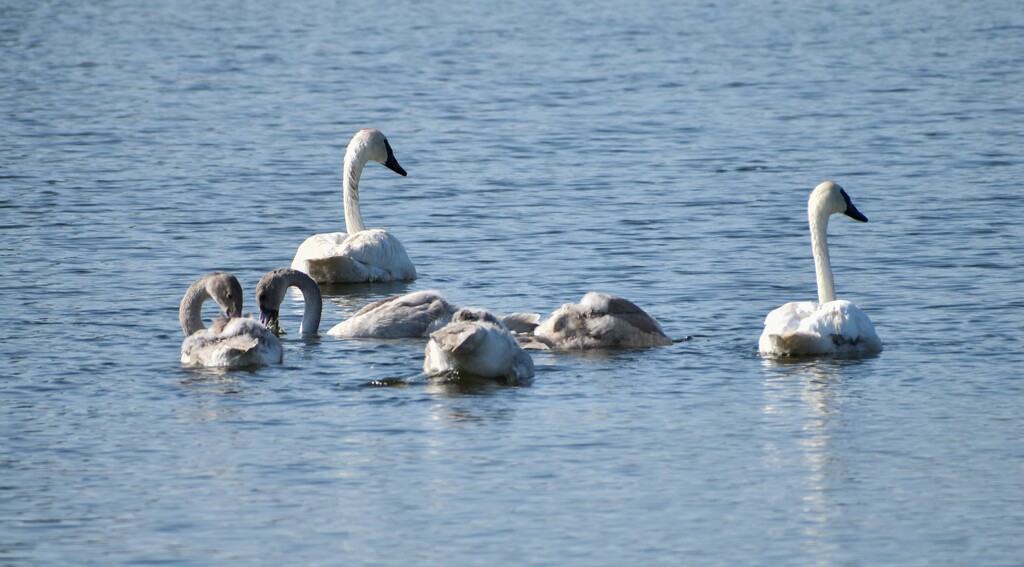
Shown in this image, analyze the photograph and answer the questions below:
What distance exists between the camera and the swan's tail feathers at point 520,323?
12.8 meters

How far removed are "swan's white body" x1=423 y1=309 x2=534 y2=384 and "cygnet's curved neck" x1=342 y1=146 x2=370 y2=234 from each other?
18.8ft

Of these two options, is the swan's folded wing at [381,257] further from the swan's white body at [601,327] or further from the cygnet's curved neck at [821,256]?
the cygnet's curved neck at [821,256]

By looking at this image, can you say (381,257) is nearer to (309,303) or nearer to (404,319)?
(309,303)

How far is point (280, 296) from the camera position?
527 inches

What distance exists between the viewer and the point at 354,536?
862 cm

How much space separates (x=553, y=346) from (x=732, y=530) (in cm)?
407

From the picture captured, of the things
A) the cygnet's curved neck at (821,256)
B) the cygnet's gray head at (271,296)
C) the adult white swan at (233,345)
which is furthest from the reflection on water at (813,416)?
the cygnet's gray head at (271,296)

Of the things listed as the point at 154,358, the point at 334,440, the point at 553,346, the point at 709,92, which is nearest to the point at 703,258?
the point at 553,346

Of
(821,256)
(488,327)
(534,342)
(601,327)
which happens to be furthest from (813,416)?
(821,256)

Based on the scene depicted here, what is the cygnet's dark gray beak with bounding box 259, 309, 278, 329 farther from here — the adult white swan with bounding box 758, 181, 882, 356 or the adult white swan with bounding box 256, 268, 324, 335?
the adult white swan with bounding box 758, 181, 882, 356

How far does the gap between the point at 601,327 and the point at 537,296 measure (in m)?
2.02

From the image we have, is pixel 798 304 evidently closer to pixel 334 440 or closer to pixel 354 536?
pixel 334 440

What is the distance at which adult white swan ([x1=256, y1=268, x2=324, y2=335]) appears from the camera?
13312 millimetres

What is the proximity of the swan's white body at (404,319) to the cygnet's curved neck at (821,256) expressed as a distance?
8.01 ft
